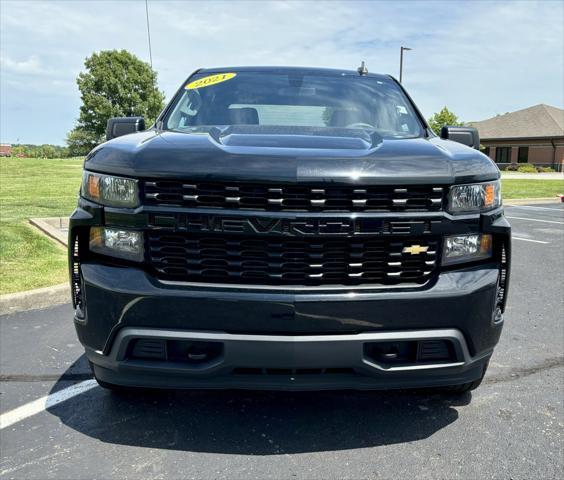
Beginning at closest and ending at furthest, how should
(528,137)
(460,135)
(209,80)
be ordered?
(460,135) < (209,80) < (528,137)

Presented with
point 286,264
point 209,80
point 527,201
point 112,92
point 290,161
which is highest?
point 112,92

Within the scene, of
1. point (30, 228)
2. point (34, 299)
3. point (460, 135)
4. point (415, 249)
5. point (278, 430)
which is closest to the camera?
point (415, 249)

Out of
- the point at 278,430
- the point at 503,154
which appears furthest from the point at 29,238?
the point at 503,154

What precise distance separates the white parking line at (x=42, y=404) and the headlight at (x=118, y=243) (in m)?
1.15

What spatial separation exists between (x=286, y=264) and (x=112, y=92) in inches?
2449

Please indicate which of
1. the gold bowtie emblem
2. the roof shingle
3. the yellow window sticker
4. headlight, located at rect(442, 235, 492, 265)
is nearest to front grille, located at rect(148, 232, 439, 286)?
the gold bowtie emblem

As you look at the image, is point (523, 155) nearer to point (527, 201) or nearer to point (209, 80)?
point (527, 201)

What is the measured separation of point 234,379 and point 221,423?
563 mm

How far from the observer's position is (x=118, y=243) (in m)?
2.27

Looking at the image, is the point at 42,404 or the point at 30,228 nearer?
the point at 42,404

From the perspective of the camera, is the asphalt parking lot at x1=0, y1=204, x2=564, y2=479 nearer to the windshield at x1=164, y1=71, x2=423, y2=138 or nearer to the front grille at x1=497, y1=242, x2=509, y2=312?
the front grille at x1=497, y1=242, x2=509, y2=312

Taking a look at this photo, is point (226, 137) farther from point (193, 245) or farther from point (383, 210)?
point (383, 210)

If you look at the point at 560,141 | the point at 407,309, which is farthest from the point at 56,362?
the point at 560,141

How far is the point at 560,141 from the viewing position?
148 ft
